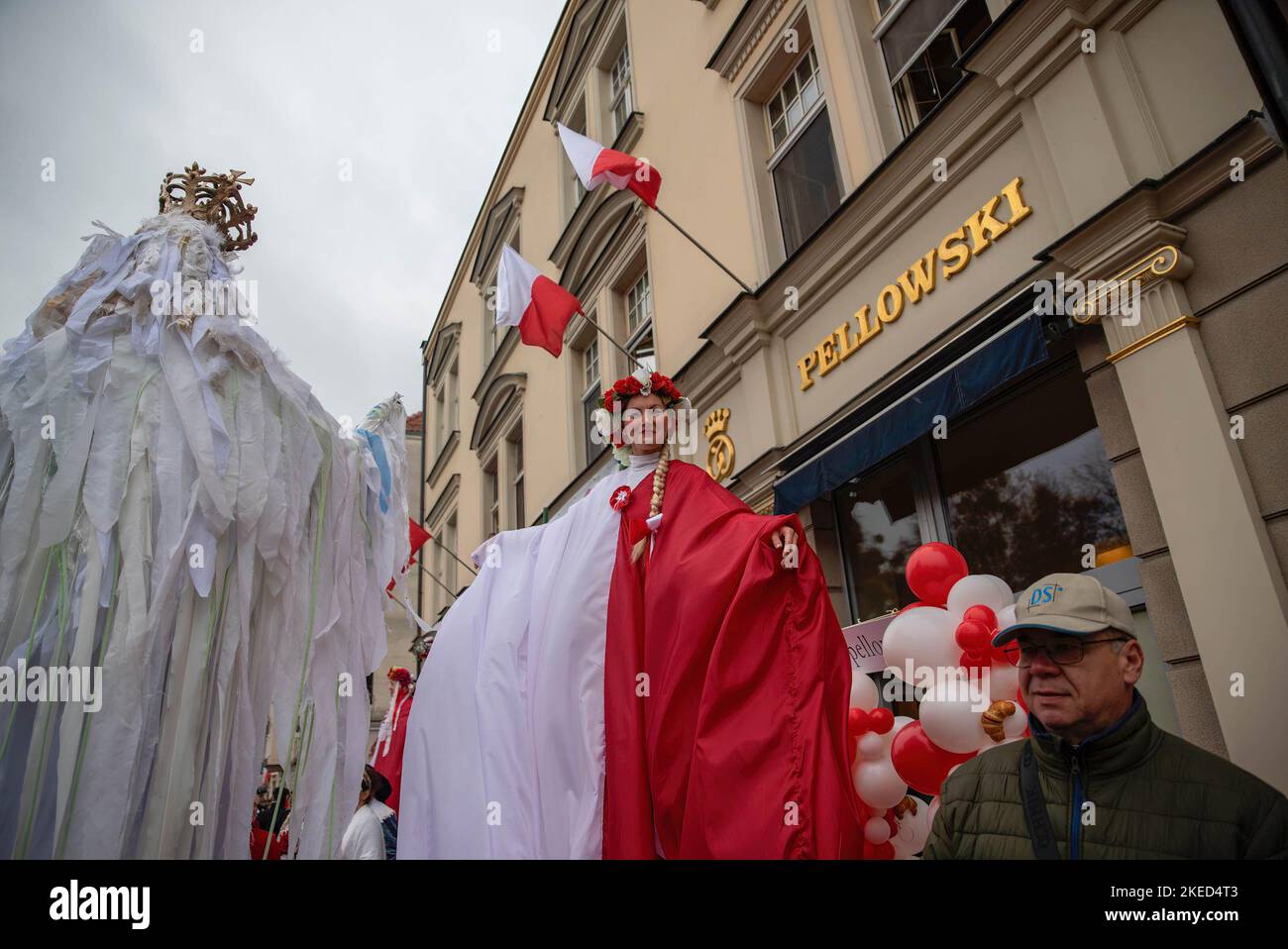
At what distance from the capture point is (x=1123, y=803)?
66.4 inches

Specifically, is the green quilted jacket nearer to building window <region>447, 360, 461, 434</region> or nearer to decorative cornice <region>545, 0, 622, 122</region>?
decorative cornice <region>545, 0, 622, 122</region>

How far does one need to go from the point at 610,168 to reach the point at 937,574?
4547 millimetres

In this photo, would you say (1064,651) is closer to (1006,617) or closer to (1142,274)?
(1006,617)

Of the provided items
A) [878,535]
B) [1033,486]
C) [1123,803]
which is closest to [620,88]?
[878,535]

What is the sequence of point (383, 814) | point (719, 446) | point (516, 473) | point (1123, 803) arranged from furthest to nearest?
point (516, 473), point (719, 446), point (383, 814), point (1123, 803)

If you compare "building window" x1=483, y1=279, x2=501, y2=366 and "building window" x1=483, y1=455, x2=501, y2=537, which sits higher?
"building window" x1=483, y1=279, x2=501, y2=366

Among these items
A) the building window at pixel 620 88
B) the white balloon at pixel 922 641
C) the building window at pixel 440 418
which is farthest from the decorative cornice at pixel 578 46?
the white balloon at pixel 922 641

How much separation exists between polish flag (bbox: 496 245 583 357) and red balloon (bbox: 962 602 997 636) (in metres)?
5.29

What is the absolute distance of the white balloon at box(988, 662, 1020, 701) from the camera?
2594 mm

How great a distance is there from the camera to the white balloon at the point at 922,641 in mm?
2850

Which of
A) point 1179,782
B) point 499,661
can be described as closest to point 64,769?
point 499,661

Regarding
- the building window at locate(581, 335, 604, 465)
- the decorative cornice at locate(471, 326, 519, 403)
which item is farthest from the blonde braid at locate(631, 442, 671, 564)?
the decorative cornice at locate(471, 326, 519, 403)
